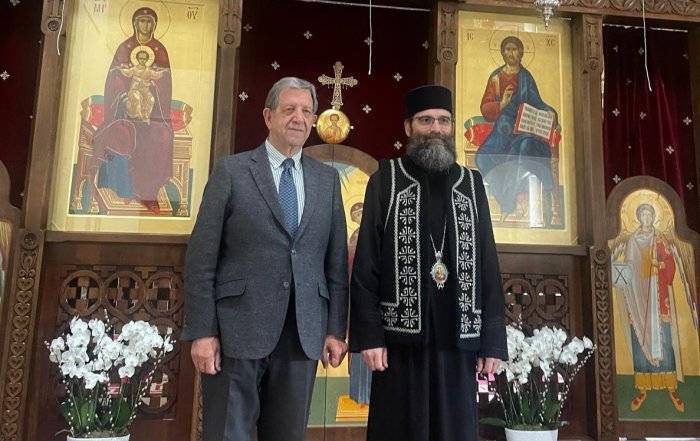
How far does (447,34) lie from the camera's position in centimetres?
350

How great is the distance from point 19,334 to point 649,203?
4232 millimetres

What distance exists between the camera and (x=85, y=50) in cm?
337

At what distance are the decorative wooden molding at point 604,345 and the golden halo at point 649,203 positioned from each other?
683 millimetres

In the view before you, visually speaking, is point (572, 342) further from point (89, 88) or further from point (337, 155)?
point (89, 88)

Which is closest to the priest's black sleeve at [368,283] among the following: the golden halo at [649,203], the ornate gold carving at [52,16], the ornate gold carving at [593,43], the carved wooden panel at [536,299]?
the carved wooden panel at [536,299]

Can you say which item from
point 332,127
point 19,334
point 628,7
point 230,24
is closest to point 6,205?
point 19,334

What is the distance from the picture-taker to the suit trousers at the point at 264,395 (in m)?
1.68

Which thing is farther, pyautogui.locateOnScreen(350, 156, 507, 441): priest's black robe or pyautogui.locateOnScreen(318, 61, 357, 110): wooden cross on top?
pyautogui.locateOnScreen(318, 61, 357, 110): wooden cross on top

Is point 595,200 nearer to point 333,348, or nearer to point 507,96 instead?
point 507,96

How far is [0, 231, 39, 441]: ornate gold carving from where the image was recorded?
288cm

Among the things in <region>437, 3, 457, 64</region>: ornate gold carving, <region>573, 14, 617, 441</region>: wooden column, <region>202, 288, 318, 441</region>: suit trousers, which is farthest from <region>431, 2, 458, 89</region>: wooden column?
<region>202, 288, 318, 441</region>: suit trousers

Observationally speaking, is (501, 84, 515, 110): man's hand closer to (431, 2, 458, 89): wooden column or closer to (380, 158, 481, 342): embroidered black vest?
(431, 2, 458, 89): wooden column

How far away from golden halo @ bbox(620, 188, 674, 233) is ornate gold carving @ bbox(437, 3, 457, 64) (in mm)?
1718

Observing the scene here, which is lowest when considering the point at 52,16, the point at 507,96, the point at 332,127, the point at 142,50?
the point at 332,127
